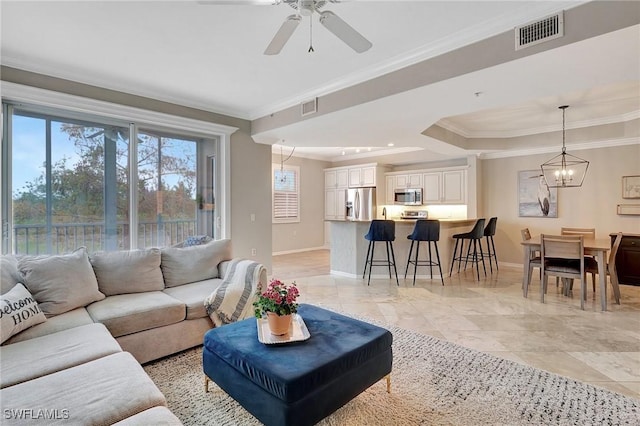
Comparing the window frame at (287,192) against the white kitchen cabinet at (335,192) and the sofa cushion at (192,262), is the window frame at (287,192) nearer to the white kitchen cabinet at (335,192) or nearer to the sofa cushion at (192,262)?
the white kitchen cabinet at (335,192)

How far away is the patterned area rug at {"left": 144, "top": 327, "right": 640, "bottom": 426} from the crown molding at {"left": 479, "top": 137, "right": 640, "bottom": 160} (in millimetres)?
4975

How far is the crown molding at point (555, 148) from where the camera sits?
5238 mm

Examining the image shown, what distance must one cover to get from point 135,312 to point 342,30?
2.53 m

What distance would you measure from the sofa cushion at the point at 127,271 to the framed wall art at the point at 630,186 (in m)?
7.01

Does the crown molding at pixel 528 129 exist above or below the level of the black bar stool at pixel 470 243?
above

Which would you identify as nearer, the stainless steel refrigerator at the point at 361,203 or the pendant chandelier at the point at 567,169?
the pendant chandelier at the point at 567,169

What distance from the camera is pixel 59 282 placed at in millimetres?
2455

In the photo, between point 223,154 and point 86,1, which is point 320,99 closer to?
point 223,154

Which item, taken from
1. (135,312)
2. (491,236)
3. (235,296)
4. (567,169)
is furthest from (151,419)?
(567,169)

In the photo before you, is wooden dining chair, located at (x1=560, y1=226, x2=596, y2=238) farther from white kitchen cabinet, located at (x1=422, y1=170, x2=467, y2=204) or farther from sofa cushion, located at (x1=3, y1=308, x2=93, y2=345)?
sofa cushion, located at (x1=3, y1=308, x2=93, y2=345)

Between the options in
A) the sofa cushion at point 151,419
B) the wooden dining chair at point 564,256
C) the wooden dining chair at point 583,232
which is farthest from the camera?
the wooden dining chair at point 583,232

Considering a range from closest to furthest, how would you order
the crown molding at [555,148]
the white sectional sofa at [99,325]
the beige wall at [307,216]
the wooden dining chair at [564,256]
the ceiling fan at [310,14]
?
the white sectional sofa at [99,325] → the ceiling fan at [310,14] → the wooden dining chair at [564,256] → the crown molding at [555,148] → the beige wall at [307,216]

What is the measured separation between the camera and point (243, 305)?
2918 millimetres

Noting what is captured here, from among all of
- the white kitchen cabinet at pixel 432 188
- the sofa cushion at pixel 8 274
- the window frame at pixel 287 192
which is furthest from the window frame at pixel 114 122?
the white kitchen cabinet at pixel 432 188
